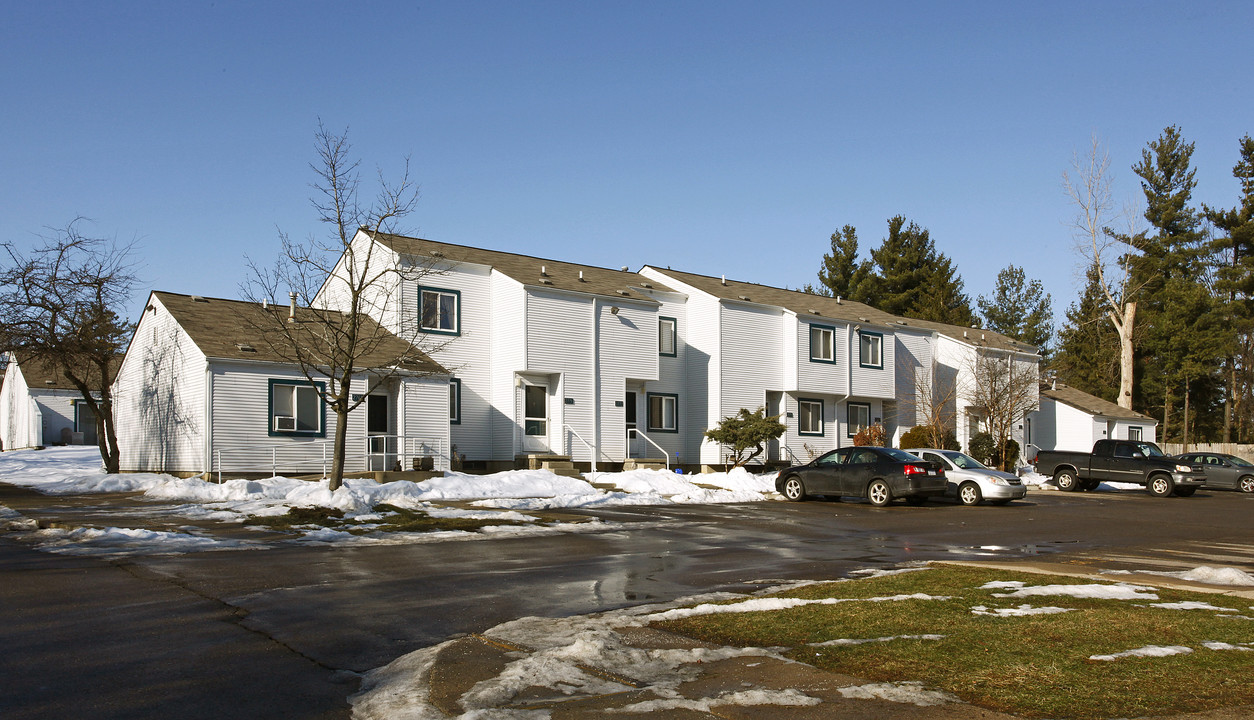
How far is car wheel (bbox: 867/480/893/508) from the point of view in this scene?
23094mm

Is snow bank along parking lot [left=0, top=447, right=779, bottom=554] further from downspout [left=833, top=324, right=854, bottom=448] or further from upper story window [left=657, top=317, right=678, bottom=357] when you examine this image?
downspout [left=833, top=324, right=854, bottom=448]

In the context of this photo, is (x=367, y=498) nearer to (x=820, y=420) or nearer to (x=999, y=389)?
(x=820, y=420)

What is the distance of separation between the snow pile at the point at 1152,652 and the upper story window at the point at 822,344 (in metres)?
33.8

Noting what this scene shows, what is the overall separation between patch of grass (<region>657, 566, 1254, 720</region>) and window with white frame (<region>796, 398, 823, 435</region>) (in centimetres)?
3129

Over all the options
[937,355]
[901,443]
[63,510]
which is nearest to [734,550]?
[63,510]

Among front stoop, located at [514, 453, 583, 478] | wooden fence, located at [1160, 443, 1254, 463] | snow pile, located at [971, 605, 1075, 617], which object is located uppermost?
snow pile, located at [971, 605, 1075, 617]

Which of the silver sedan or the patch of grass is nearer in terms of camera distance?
the patch of grass

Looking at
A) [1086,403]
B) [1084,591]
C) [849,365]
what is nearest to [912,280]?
[1086,403]

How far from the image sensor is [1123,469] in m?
32.0

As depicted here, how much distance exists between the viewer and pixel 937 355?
4812cm

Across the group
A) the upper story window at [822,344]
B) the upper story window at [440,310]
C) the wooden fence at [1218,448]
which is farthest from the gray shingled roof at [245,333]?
the wooden fence at [1218,448]

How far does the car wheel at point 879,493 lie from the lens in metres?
23.1

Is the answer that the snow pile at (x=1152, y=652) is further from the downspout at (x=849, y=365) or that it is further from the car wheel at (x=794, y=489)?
the downspout at (x=849, y=365)

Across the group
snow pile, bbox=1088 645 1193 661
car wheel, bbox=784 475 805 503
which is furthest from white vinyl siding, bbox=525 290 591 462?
snow pile, bbox=1088 645 1193 661
